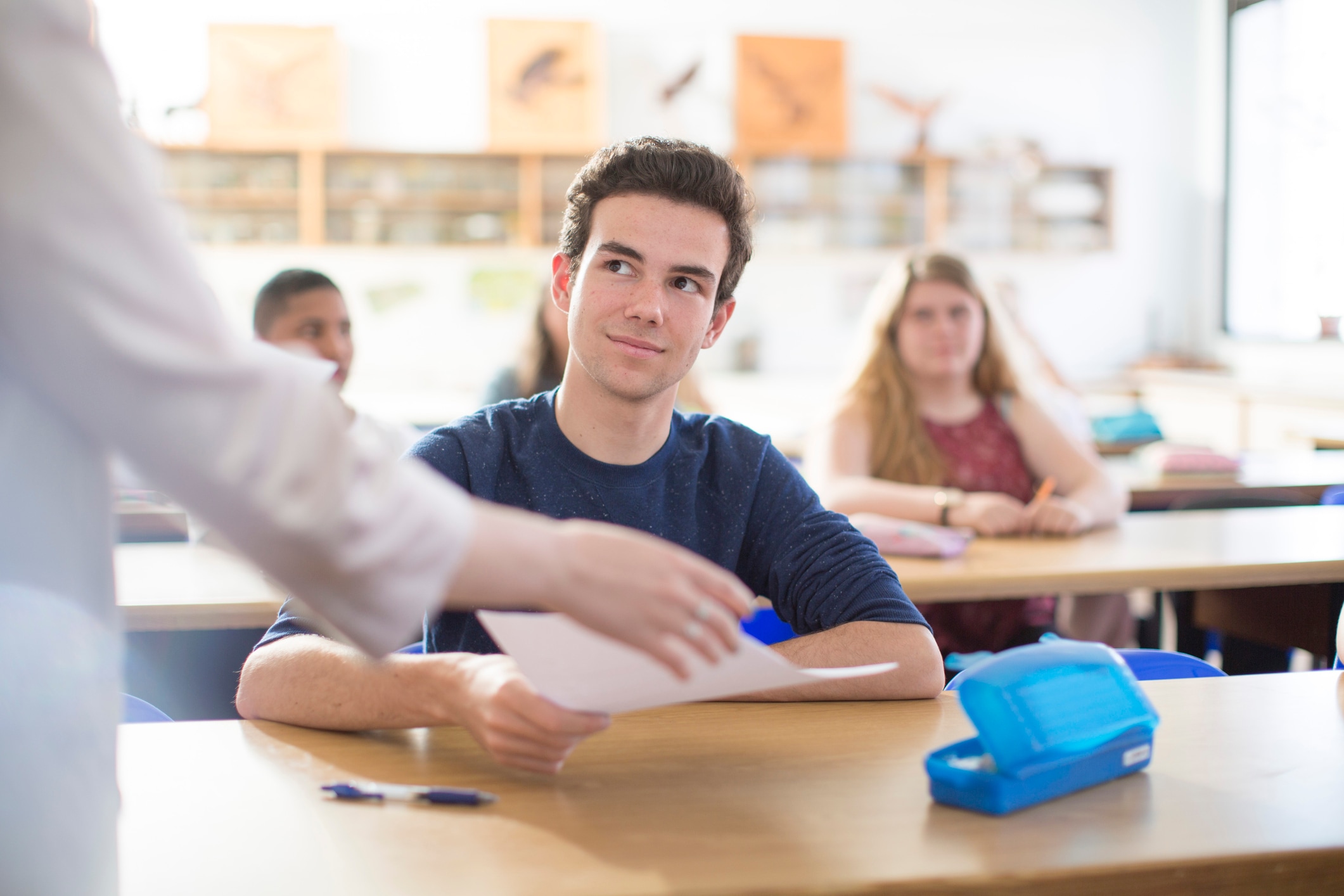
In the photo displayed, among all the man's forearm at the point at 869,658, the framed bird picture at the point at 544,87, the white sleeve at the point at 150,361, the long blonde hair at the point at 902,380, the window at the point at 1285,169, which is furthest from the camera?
the framed bird picture at the point at 544,87

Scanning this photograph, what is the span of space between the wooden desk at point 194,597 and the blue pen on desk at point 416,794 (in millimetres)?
777

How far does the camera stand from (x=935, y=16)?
7.14 metres

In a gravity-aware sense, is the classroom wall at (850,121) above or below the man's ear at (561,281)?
above

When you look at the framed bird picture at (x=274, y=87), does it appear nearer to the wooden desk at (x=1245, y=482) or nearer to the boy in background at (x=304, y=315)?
the boy in background at (x=304, y=315)

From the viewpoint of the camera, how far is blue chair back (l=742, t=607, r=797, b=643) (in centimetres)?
156

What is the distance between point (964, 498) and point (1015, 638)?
32cm

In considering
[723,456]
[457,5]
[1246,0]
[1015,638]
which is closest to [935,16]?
[1246,0]

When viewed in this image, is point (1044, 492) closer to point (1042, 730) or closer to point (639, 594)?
point (1042, 730)

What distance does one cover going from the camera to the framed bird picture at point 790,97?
21.9 feet

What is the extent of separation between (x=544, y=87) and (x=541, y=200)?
2.12ft

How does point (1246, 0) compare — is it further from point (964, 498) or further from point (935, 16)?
point (964, 498)

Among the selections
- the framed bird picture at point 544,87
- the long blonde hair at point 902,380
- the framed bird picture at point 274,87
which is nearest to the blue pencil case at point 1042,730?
the long blonde hair at point 902,380

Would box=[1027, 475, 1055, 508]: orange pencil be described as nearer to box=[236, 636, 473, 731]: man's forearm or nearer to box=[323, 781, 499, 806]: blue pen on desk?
box=[236, 636, 473, 731]: man's forearm

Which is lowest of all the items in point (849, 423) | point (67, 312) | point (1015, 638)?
point (1015, 638)
